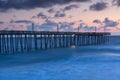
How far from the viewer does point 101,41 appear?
56156mm

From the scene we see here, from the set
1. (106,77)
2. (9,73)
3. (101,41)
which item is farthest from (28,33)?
(101,41)

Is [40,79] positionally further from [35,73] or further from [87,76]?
[87,76]

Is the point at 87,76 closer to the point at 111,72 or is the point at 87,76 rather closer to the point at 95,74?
the point at 95,74

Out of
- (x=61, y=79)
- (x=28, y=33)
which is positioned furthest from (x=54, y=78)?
(x=28, y=33)

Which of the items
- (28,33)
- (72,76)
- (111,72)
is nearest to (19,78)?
(72,76)

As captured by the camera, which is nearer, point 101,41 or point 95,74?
point 95,74

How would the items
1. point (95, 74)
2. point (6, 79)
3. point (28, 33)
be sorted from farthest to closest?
point (28, 33), point (95, 74), point (6, 79)

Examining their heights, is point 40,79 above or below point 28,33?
below

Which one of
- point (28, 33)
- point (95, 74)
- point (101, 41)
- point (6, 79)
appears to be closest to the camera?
point (6, 79)

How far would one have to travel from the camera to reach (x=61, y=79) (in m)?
15.8

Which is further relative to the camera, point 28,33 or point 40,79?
point 28,33

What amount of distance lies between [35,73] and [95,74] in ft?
13.0

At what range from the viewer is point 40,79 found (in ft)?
51.2

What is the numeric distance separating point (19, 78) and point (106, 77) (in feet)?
17.5
